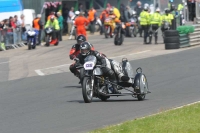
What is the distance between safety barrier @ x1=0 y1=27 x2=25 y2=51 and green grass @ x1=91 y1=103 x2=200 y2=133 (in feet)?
70.5

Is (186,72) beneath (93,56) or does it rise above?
beneath

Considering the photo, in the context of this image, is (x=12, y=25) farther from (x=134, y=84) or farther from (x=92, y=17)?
(x=134, y=84)

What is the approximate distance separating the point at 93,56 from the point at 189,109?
10.2 ft

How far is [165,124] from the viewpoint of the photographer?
29.1 feet

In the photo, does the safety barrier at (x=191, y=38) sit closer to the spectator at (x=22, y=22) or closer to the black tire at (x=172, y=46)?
the black tire at (x=172, y=46)

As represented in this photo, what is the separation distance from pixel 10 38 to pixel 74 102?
743 inches

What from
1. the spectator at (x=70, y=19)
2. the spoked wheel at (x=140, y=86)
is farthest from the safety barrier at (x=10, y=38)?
the spoked wheel at (x=140, y=86)

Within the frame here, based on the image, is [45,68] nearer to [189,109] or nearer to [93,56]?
[93,56]

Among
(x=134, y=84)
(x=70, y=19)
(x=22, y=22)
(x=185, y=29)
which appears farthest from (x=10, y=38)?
(x=134, y=84)

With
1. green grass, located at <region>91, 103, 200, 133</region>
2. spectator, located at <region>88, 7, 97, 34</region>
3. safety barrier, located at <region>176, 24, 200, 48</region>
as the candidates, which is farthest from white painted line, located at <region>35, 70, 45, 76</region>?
spectator, located at <region>88, 7, 97, 34</region>

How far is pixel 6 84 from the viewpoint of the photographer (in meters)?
18.9

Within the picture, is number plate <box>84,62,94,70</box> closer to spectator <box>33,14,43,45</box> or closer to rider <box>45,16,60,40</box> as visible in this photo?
rider <box>45,16,60,40</box>

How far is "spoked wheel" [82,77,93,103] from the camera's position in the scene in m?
12.6

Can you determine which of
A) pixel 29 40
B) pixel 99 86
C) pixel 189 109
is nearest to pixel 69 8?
pixel 29 40
